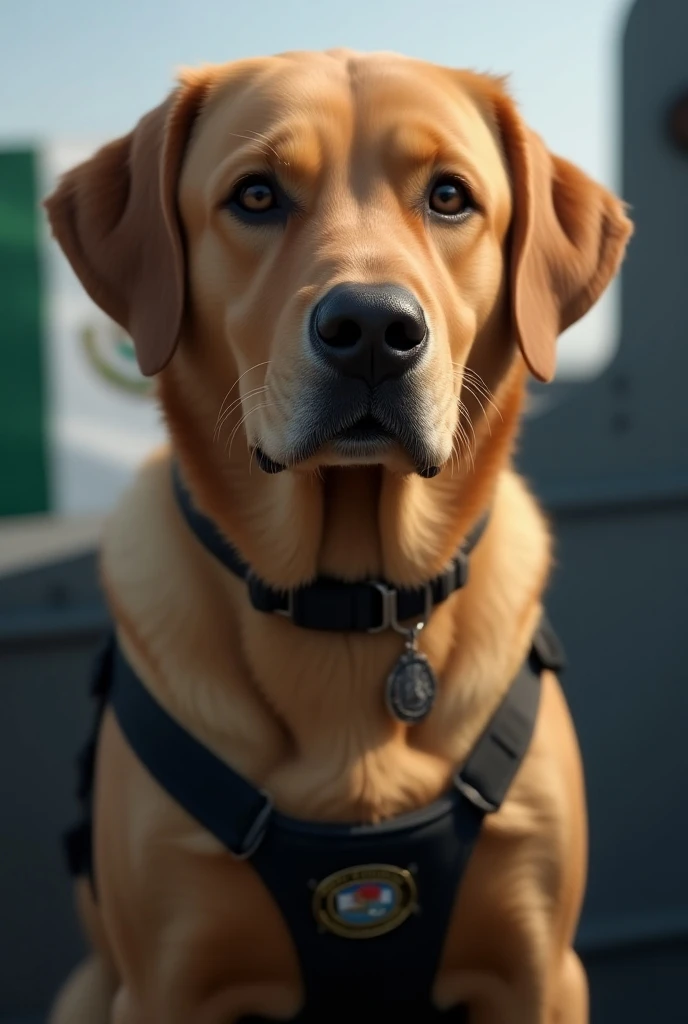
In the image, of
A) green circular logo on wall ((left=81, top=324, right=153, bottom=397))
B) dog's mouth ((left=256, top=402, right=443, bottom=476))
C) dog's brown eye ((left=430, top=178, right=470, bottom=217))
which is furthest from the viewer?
green circular logo on wall ((left=81, top=324, right=153, bottom=397))

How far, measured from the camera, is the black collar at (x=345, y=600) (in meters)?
1.89

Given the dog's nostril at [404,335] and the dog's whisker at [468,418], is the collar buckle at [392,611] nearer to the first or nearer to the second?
the dog's whisker at [468,418]

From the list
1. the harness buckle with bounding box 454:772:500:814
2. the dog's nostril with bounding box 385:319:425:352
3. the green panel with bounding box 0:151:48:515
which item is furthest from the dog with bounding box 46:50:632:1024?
the green panel with bounding box 0:151:48:515

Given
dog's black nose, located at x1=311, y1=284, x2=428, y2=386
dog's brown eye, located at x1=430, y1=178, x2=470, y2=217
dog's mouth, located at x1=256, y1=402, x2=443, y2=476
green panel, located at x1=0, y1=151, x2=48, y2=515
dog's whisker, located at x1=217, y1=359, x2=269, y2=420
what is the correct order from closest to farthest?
dog's black nose, located at x1=311, y1=284, x2=428, y2=386, dog's mouth, located at x1=256, y1=402, x2=443, y2=476, dog's whisker, located at x1=217, y1=359, x2=269, y2=420, dog's brown eye, located at x1=430, y1=178, x2=470, y2=217, green panel, located at x1=0, y1=151, x2=48, y2=515

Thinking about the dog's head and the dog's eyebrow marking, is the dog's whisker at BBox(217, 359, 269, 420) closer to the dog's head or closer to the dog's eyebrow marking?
the dog's head

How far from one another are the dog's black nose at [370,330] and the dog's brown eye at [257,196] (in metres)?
0.32

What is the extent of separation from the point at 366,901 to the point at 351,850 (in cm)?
9

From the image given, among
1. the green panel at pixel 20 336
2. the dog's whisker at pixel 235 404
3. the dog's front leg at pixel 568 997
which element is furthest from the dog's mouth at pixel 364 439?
the green panel at pixel 20 336

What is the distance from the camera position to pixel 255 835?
1.80 m

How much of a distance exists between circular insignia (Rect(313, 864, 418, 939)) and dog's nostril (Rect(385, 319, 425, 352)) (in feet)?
2.64

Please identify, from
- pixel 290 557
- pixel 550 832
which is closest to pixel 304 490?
pixel 290 557

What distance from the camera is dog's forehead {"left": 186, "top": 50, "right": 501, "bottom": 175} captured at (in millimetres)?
1807

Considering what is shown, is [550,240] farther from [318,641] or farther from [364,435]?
[318,641]

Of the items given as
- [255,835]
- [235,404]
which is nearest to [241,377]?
[235,404]
